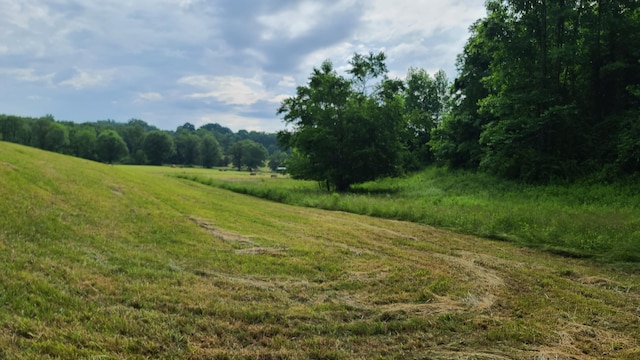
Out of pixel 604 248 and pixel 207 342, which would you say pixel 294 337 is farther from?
pixel 604 248

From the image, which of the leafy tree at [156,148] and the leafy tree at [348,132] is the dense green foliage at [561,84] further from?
the leafy tree at [156,148]

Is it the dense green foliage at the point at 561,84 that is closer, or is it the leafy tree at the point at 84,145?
the dense green foliage at the point at 561,84

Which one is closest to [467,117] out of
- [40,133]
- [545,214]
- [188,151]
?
[545,214]

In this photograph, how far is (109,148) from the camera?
8494 cm

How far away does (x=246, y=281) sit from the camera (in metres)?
6.08

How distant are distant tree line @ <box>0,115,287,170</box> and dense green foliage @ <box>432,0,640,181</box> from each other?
2394 inches

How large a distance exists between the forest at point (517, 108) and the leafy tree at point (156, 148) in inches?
2924

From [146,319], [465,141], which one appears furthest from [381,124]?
[146,319]

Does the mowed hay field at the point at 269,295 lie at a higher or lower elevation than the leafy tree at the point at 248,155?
lower

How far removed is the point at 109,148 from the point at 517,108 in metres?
87.8

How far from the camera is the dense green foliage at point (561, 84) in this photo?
1981cm

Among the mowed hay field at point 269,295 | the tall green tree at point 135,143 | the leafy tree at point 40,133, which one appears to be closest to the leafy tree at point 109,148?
Result: the tall green tree at point 135,143

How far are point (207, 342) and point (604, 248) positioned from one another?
10325 mm

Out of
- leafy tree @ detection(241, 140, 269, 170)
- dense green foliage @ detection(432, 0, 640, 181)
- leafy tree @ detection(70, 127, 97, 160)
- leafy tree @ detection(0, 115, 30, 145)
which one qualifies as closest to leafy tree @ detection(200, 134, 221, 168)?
leafy tree @ detection(241, 140, 269, 170)
